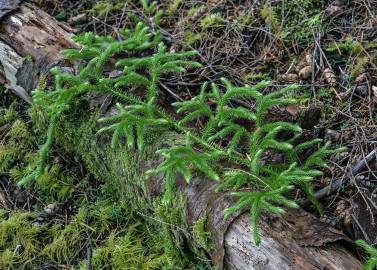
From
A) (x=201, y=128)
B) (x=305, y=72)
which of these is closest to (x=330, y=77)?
(x=305, y=72)

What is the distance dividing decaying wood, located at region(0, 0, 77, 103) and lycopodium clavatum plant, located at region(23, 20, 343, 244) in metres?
0.37

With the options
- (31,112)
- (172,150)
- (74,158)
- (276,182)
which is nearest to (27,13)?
(31,112)

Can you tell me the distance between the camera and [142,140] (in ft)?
11.4

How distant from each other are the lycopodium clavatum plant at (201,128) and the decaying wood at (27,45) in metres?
0.37

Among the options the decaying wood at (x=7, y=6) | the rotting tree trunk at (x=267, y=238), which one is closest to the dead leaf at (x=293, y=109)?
the rotting tree trunk at (x=267, y=238)

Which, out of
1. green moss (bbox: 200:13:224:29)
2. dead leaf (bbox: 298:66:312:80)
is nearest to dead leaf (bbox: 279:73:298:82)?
dead leaf (bbox: 298:66:312:80)

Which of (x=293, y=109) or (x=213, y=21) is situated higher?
(x=213, y=21)

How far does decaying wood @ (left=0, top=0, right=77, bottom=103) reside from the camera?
174 inches

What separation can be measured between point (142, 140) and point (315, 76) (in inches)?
74.8

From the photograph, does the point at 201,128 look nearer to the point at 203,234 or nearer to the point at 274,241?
the point at 203,234

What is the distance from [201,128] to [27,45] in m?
2.06

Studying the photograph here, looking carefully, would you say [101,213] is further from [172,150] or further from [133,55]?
[133,55]

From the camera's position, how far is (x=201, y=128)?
3.96 metres

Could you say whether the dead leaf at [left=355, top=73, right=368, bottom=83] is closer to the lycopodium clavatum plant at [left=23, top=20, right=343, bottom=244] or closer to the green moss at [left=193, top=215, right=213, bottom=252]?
the lycopodium clavatum plant at [left=23, top=20, right=343, bottom=244]
